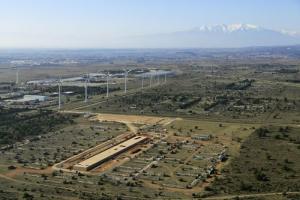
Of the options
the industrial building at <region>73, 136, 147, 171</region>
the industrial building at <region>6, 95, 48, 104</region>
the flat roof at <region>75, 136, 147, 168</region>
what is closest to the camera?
the industrial building at <region>73, 136, 147, 171</region>

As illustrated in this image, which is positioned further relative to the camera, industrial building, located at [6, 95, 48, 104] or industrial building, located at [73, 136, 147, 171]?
industrial building, located at [6, 95, 48, 104]

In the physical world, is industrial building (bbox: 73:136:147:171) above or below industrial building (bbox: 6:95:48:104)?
above

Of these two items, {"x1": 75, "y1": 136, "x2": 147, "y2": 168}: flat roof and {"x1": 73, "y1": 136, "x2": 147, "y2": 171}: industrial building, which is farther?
{"x1": 75, "y1": 136, "x2": 147, "y2": 168}: flat roof

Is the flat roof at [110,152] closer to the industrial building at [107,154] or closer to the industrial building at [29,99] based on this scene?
the industrial building at [107,154]

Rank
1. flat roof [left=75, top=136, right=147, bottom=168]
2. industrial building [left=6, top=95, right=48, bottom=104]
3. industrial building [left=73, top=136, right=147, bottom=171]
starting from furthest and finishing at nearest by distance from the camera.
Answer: industrial building [left=6, top=95, right=48, bottom=104]
flat roof [left=75, top=136, right=147, bottom=168]
industrial building [left=73, top=136, right=147, bottom=171]

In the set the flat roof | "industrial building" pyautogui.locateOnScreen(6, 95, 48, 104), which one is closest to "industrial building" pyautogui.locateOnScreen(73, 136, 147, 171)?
the flat roof

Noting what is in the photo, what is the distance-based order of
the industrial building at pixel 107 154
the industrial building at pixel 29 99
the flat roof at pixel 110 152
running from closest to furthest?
the industrial building at pixel 107 154 → the flat roof at pixel 110 152 → the industrial building at pixel 29 99

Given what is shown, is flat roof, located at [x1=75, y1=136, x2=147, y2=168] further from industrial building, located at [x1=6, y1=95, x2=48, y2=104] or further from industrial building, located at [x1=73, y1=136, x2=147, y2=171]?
industrial building, located at [x1=6, y1=95, x2=48, y2=104]

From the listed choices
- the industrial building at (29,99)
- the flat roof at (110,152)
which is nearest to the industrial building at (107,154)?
the flat roof at (110,152)
